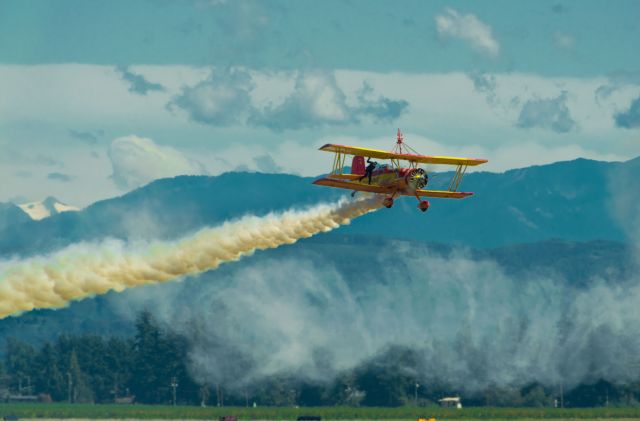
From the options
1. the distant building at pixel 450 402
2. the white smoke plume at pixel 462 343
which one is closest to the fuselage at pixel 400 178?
the white smoke plume at pixel 462 343

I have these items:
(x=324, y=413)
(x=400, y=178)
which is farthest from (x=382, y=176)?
(x=324, y=413)

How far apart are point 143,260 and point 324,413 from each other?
75.6 metres

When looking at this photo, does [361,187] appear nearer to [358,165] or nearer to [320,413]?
[358,165]

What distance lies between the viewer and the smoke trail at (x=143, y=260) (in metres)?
87.4

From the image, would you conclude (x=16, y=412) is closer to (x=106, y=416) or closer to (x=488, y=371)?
(x=106, y=416)

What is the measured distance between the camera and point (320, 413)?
16688cm

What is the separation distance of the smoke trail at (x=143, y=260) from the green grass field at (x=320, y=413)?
67.7 metres

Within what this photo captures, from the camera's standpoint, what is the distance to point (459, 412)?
162875 millimetres

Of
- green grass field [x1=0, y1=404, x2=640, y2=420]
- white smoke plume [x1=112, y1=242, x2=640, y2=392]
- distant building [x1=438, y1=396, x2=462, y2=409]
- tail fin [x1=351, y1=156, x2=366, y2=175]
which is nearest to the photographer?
tail fin [x1=351, y1=156, x2=366, y2=175]

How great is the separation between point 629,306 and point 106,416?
71.7 m

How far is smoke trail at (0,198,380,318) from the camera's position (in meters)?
87.4

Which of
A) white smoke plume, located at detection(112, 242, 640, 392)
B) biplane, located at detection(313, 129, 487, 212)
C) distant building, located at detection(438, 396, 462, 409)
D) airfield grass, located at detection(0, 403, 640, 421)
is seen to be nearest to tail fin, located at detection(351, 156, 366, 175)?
biplane, located at detection(313, 129, 487, 212)

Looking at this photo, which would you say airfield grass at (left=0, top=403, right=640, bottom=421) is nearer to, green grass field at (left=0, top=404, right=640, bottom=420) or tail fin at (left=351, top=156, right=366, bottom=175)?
green grass field at (left=0, top=404, right=640, bottom=420)

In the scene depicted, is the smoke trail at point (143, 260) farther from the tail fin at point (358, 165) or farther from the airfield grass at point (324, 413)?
the airfield grass at point (324, 413)
